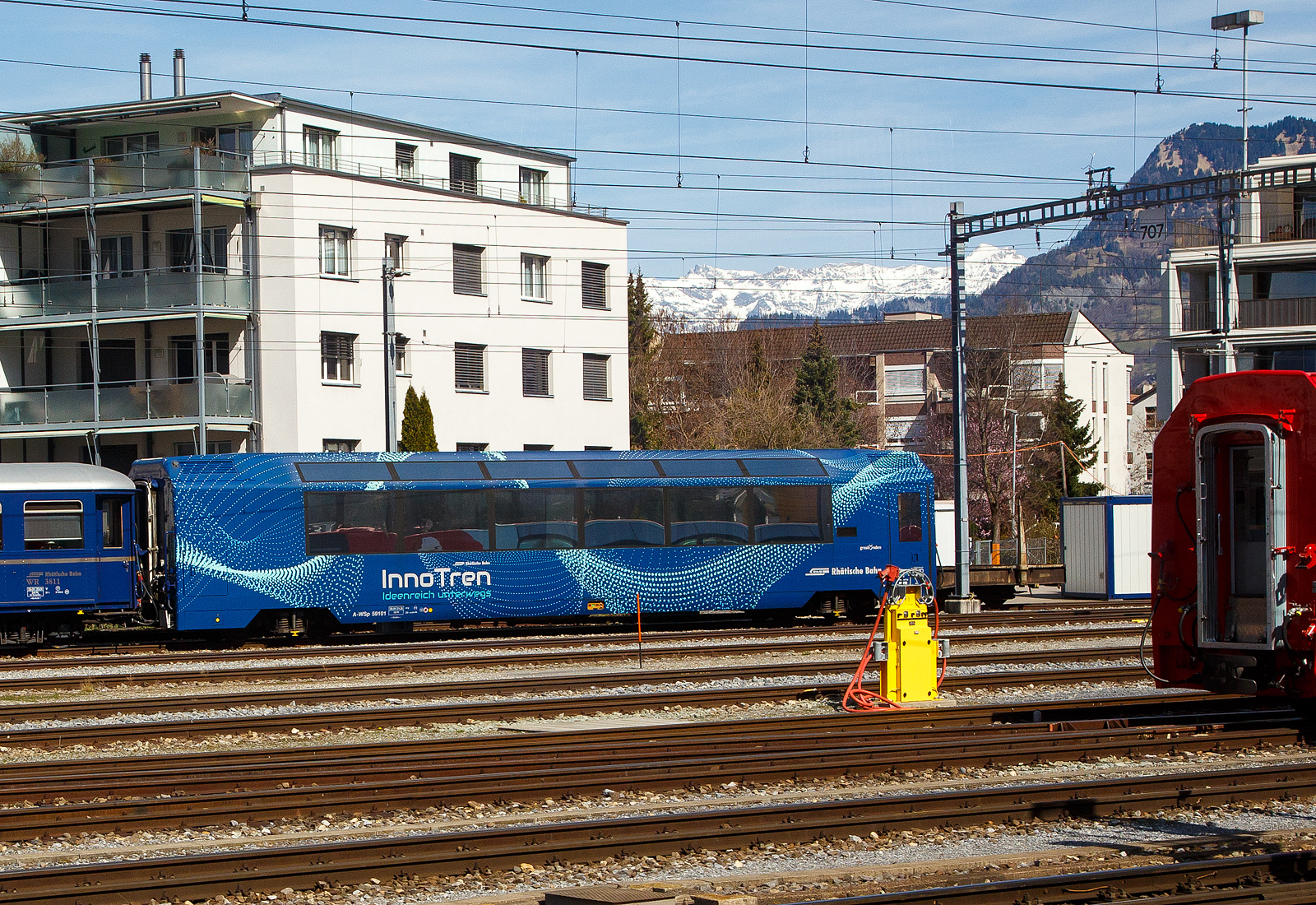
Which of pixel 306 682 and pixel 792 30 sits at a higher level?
pixel 792 30

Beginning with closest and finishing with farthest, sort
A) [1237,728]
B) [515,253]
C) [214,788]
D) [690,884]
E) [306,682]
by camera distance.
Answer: [690,884] → [214,788] → [1237,728] → [306,682] → [515,253]

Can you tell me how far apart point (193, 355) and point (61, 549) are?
58.8ft

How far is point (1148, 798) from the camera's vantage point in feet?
32.5

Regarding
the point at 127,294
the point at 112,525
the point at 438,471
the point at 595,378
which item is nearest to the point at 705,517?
the point at 438,471

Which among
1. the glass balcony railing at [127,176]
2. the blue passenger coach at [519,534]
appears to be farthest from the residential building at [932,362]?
the blue passenger coach at [519,534]

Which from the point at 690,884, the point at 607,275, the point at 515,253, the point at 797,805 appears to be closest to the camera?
the point at 690,884

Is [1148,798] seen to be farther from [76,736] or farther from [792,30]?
[792,30]

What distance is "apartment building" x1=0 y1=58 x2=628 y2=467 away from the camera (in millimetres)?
39656

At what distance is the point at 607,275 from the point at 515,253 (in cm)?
450

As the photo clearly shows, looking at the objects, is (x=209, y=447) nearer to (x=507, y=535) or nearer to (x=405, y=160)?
(x=405, y=160)

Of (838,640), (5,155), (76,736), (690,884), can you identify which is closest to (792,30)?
(838,640)

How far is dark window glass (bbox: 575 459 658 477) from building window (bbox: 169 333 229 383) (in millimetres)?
18839

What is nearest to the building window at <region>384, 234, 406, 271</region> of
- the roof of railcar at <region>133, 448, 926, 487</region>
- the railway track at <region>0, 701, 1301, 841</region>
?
the roof of railcar at <region>133, 448, 926, 487</region>

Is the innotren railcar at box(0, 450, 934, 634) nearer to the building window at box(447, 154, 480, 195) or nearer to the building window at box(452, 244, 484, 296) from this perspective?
the building window at box(452, 244, 484, 296)
